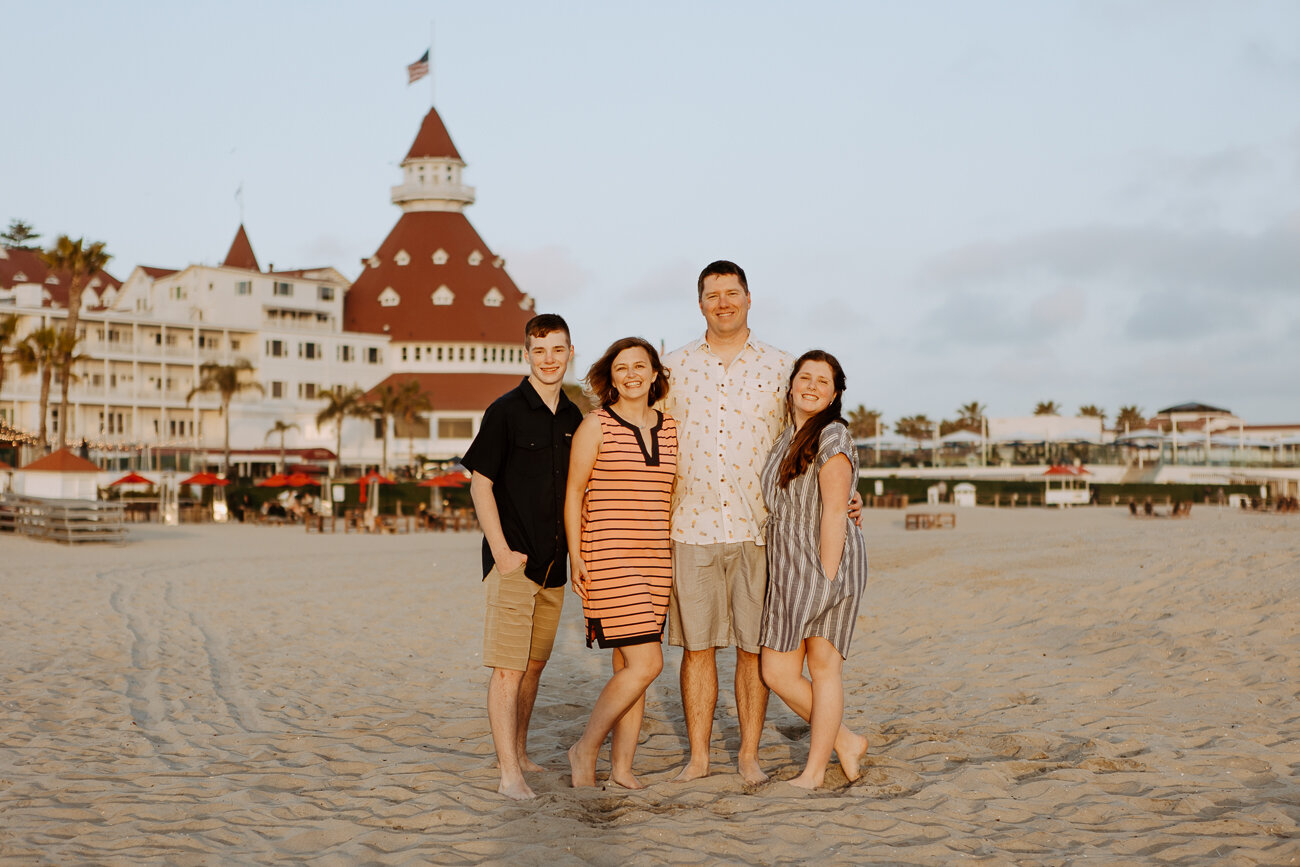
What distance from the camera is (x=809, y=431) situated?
4.97 meters

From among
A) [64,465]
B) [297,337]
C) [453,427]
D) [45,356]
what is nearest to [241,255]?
[297,337]

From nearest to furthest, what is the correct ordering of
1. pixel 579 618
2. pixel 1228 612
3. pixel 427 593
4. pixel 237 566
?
pixel 1228 612, pixel 579 618, pixel 427 593, pixel 237 566

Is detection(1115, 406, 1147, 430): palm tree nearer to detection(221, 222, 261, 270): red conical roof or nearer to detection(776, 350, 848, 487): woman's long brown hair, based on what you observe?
detection(221, 222, 261, 270): red conical roof

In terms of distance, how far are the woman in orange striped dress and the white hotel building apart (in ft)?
166

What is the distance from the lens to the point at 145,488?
45.1 meters

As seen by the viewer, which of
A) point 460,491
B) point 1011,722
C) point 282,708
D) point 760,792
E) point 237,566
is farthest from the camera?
point 460,491

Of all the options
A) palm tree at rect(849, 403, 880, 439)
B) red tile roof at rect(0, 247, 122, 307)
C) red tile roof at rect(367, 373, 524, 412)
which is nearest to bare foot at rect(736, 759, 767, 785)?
red tile roof at rect(367, 373, 524, 412)

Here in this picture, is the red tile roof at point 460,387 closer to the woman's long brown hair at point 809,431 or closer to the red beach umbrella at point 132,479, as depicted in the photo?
the red beach umbrella at point 132,479

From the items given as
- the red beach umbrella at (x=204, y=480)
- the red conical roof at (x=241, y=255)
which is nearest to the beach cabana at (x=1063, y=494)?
the red beach umbrella at (x=204, y=480)

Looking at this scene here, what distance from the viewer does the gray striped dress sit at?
4.97m

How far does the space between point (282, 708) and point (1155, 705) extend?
→ 510cm

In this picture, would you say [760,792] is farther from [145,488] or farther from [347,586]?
[145,488]

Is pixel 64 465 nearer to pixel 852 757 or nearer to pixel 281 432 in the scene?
pixel 852 757

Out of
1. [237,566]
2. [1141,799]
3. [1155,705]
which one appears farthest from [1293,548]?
[237,566]
